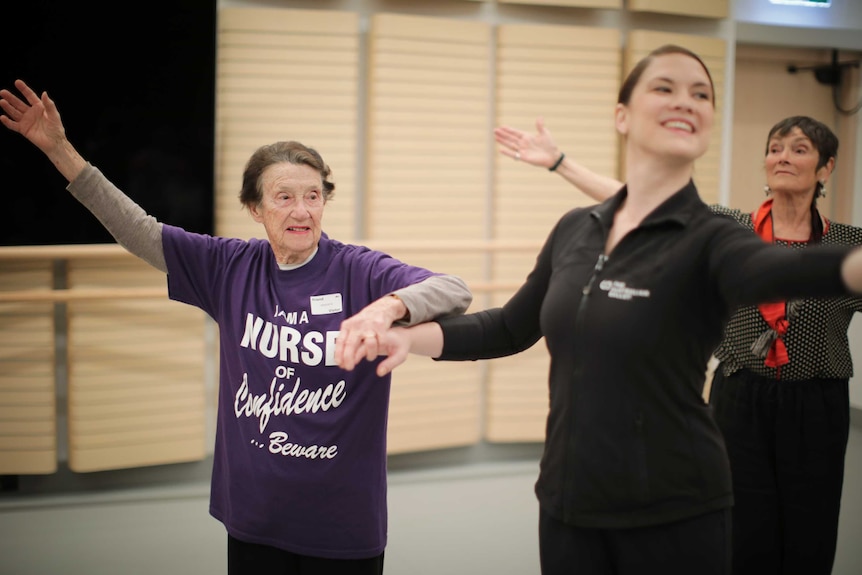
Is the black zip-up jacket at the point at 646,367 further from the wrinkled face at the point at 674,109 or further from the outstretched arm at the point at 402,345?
the outstretched arm at the point at 402,345

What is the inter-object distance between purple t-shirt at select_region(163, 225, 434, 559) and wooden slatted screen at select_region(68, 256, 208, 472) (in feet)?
7.33

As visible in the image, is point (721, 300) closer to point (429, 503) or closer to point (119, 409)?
point (429, 503)

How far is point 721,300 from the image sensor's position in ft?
4.42

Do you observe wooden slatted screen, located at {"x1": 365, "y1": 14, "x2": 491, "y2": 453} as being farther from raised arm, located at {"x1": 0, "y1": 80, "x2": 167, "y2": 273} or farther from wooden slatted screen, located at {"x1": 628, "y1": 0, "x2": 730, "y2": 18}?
raised arm, located at {"x1": 0, "y1": 80, "x2": 167, "y2": 273}

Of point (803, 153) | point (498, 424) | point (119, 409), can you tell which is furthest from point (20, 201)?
point (803, 153)

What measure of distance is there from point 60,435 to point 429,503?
6.15ft

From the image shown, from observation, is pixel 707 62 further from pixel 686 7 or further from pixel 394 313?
pixel 394 313

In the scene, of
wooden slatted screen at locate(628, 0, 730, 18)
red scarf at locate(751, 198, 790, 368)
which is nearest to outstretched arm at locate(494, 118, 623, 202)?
red scarf at locate(751, 198, 790, 368)

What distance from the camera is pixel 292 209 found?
1.97 meters

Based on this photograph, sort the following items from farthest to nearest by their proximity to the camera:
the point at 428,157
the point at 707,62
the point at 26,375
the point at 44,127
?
the point at 707,62, the point at 428,157, the point at 26,375, the point at 44,127

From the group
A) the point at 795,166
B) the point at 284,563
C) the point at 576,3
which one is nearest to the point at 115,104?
the point at 576,3

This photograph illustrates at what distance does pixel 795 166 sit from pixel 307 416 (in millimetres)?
1706

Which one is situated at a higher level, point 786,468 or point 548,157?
point 548,157

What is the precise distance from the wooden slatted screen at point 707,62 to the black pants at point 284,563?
11.5 ft
